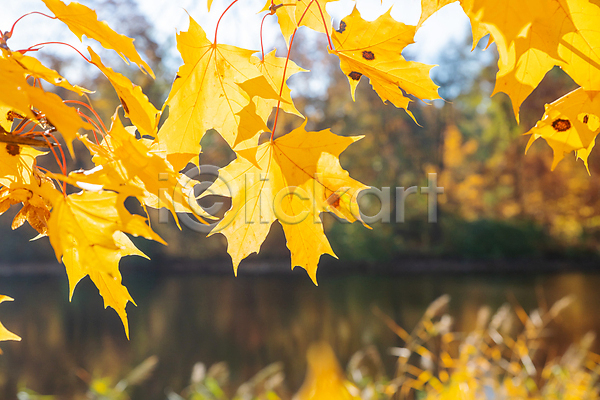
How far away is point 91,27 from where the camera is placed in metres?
0.31

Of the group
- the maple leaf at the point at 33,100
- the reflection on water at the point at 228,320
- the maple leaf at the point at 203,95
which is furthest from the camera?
the reflection on water at the point at 228,320

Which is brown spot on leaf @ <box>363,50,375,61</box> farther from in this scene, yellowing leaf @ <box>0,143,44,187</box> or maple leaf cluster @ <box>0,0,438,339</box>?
yellowing leaf @ <box>0,143,44,187</box>

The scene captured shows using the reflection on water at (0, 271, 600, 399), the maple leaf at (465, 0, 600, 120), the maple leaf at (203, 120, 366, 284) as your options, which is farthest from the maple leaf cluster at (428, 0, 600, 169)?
the reflection on water at (0, 271, 600, 399)

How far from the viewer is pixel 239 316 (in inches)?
205

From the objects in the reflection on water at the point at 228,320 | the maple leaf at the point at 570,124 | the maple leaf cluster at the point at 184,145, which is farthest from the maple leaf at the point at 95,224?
the reflection on water at the point at 228,320

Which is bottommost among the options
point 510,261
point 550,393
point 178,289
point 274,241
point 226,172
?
point 510,261

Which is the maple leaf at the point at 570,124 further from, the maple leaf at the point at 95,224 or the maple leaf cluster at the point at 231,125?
the maple leaf at the point at 95,224

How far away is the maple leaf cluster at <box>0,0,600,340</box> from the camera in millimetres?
251

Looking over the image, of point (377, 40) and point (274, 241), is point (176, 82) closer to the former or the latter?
point (377, 40)

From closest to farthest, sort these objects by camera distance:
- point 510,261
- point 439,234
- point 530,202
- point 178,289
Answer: point 178,289 < point 510,261 < point 439,234 < point 530,202

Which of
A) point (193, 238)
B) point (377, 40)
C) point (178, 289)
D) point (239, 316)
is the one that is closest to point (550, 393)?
point (377, 40)

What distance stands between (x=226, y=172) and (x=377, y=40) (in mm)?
173

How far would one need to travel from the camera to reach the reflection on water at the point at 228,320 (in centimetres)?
377

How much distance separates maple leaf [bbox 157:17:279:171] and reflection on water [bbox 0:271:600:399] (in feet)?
11.3
